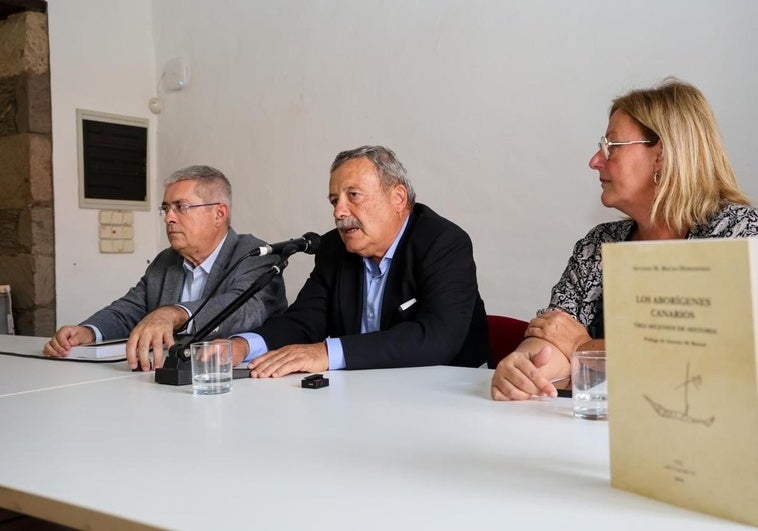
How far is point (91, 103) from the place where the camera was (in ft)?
14.1

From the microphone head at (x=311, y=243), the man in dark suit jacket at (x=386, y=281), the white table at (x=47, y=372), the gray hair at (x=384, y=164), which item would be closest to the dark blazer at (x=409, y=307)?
the man in dark suit jacket at (x=386, y=281)

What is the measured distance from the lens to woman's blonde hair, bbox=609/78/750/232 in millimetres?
1792

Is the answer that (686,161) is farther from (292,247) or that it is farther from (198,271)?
(198,271)

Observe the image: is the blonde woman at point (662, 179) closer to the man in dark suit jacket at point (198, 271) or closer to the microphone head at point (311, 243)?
the microphone head at point (311, 243)

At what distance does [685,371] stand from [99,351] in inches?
75.4

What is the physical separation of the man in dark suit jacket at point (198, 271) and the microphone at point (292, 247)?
606 mm

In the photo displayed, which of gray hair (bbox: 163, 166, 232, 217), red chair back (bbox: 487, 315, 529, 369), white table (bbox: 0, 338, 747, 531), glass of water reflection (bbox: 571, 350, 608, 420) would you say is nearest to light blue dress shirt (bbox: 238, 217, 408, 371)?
red chair back (bbox: 487, 315, 529, 369)

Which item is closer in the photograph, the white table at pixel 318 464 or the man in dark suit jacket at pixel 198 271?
the white table at pixel 318 464

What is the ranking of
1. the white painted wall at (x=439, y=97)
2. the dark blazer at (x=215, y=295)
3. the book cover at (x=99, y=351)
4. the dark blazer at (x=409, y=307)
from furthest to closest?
the white painted wall at (x=439, y=97), the dark blazer at (x=215, y=295), the book cover at (x=99, y=351), the dark blazer at (x=409, y=307)

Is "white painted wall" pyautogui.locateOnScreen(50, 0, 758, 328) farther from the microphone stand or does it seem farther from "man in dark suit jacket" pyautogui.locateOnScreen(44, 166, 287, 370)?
the microphone stand

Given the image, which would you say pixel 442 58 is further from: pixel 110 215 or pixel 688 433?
pixel 688 433

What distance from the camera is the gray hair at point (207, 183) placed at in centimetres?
281

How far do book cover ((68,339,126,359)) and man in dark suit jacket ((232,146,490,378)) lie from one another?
44 centimetres

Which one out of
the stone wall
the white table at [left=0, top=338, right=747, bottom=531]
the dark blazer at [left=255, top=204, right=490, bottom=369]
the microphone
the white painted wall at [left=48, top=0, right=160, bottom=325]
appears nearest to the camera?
the white table at [left=0, top=338, right=747, bottom=531]
